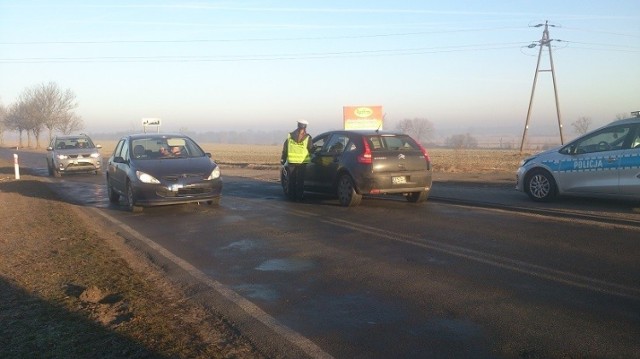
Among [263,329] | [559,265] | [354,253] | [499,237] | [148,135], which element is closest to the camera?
[263,329]

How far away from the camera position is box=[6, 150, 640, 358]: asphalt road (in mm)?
4492

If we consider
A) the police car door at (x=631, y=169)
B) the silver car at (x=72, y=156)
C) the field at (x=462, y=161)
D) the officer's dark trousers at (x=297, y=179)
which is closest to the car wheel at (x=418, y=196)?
the officer's dark trousers at (x=297, y=179)

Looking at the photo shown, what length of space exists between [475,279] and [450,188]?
9.52 meters

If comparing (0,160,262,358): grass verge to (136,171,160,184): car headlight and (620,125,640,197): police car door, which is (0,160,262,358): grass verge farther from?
(620,125,640,197): police car door

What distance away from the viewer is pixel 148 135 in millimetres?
13156

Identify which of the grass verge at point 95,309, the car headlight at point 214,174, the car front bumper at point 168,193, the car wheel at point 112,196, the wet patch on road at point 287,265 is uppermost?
the car headlight at point 214,174

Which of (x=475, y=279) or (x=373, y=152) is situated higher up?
(x=373, y=152)

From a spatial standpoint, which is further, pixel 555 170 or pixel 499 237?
pixel 555 170

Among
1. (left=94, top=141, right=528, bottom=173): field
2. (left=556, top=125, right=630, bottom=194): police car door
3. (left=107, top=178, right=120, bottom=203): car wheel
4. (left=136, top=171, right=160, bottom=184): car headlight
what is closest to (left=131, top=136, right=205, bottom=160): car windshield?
(left=136, top=171, right=160, bottom=184): car headlight

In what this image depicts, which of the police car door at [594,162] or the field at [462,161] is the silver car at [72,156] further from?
the police car door at [594,162]

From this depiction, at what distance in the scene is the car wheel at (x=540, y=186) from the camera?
11773 mm

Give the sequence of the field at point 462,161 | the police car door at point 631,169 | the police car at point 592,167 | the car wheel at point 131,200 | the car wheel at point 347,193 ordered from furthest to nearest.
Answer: the field at point 462,161 < the car wheel at point 131,200 < the car wheel at point 347,193 < the police car at point 592,167 < the police car door at point 631,169

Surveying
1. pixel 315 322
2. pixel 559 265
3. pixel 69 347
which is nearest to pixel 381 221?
pixel 559 265

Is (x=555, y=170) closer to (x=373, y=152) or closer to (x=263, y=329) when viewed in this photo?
(x=373, y=152)
